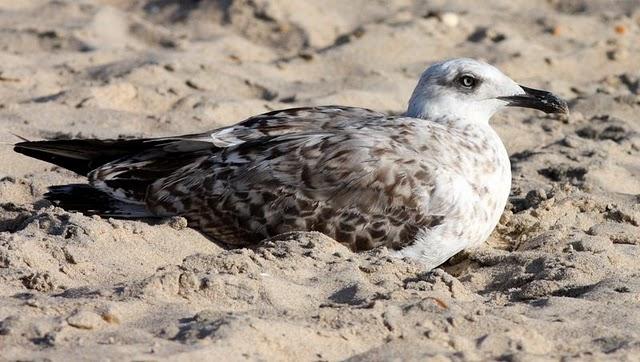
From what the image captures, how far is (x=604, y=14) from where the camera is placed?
11000mm

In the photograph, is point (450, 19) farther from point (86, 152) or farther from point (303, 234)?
point (303, 234)

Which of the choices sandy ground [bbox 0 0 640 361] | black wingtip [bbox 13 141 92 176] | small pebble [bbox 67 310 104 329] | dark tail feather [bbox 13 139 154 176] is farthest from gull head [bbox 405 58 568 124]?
small pebble [bbox 67 310 104 329]

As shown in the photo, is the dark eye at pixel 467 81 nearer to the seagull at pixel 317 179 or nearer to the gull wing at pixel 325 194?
the seagull at pixel 317 179

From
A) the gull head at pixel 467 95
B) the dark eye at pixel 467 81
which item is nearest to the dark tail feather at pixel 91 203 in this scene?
the gull head at pixel 467 95

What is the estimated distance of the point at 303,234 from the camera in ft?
19.9

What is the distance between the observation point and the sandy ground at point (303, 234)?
15.1 ft

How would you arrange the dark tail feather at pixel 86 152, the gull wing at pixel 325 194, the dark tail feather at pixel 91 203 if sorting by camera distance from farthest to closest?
1. the dark tail feather at pixel 86 152
2. the dark tail feather at pixel 91 203
3. the gull wing at pixel 325 194

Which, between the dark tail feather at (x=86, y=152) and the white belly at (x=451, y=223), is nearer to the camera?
the white belly at (x=451, y=223)

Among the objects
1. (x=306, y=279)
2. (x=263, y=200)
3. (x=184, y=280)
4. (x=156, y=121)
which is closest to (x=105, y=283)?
(x=184, y=280)

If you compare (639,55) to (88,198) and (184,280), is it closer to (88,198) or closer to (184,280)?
(88,198)

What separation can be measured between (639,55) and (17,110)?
489cm

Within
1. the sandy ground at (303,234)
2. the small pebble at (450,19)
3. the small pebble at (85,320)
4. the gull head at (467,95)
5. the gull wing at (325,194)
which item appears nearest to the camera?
the small pebble at (85,320)

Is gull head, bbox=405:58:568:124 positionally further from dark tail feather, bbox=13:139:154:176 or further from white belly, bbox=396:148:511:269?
dark tail feather, bbox=13:139:154:176

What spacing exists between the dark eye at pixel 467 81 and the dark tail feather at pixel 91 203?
1.84 m
